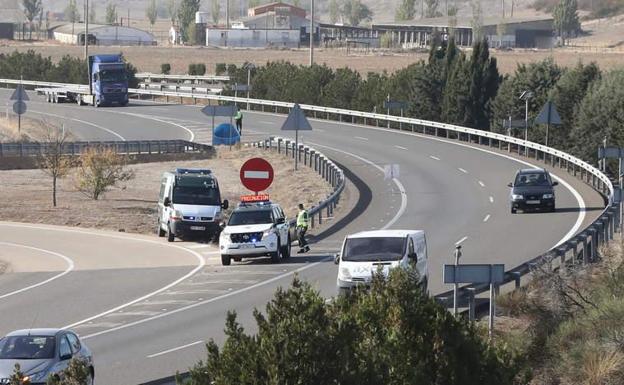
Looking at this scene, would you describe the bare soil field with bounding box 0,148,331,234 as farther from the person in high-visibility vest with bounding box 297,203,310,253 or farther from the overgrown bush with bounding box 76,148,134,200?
the person in high-visibility vest with bounding box 297,203,310,253

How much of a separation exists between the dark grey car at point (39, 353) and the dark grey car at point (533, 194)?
25.1 metres

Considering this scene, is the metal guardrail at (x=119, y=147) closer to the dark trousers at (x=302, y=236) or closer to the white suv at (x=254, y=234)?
the dark trousers at (x=302, y=236)

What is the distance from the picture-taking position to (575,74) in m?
62.2

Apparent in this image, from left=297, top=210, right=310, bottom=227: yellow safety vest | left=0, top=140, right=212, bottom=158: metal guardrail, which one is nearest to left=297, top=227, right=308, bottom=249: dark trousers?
left=297, top=210, right=310, bottom=227: yellow safety vest

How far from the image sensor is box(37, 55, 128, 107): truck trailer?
90.9 meters

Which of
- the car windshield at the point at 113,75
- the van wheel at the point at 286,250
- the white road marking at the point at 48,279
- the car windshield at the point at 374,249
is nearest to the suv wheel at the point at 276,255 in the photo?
the van wheel at the point at 286,250

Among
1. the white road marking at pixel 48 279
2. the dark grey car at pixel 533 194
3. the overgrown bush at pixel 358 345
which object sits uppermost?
the overgrown bush at pixel 358 345

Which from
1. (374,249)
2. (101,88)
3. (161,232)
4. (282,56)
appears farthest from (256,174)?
(282,56)

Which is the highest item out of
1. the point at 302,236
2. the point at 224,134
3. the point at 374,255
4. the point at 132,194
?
the point at 224,134

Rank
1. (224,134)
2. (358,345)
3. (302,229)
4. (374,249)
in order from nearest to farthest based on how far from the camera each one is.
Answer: (358,345), (374,249), (302,229), (224,134)

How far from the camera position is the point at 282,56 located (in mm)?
170625

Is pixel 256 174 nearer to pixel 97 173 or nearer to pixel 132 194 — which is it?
pixel 97 173

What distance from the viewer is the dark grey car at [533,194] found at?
44062 millimetres

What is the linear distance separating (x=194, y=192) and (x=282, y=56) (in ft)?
429
